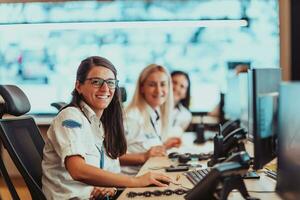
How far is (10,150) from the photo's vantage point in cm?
219

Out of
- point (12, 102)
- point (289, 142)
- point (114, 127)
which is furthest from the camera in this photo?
point (114, 127)

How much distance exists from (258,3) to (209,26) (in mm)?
526

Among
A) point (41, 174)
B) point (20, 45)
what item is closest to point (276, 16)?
point (20, 45)

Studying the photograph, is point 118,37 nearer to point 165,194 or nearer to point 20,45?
point 20,45

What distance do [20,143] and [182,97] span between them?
2894 millimetres

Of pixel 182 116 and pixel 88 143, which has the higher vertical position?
pixel 88 143

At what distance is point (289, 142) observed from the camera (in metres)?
1.49

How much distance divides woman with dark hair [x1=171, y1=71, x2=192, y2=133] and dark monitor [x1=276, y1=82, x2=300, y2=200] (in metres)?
3.41

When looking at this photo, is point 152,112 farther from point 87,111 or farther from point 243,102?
point 87,111

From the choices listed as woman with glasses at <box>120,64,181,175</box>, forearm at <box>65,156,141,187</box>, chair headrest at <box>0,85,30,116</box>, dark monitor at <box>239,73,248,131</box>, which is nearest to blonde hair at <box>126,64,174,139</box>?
woman with glasses at <box>120,64,181,175</box>

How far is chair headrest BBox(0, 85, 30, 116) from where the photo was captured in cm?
230

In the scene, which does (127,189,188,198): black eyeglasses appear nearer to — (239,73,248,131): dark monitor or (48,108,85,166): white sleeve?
(48,108,85,166): white sleeve

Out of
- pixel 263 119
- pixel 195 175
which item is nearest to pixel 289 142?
pixel 263 119

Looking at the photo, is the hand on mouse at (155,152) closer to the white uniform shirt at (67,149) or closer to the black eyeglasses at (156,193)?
the white uniform shirt at (67,149)
